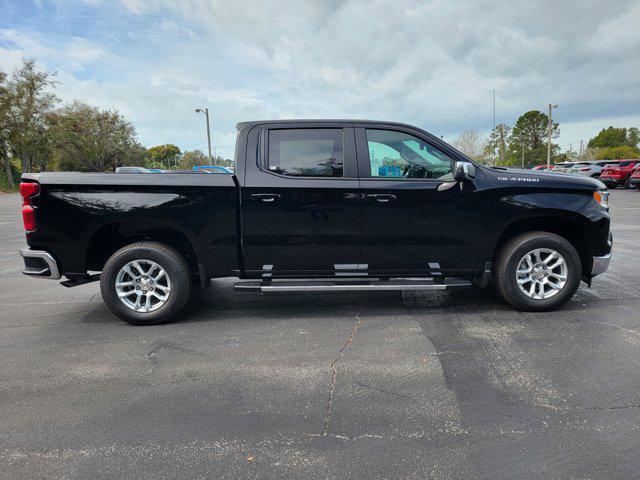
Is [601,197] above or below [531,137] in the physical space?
below

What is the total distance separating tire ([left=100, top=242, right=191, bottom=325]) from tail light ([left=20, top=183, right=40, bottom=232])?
0.81 m

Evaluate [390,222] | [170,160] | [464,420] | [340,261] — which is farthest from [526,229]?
[170,160]

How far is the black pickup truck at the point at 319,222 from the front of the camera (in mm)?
4199

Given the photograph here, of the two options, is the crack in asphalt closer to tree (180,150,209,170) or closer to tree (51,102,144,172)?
tree (51,102,144,172)

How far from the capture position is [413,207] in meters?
4.31

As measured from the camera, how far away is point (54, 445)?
8.05 ft

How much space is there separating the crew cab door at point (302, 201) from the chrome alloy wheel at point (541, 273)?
5.74 feet

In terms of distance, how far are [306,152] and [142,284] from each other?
2.12m

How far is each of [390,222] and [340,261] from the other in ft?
2.11

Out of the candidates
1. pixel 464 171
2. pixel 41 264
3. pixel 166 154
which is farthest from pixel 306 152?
pixel 166 154

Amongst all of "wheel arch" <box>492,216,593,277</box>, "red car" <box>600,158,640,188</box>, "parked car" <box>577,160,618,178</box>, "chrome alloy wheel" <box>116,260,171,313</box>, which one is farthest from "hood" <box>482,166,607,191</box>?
"parked car" <box>577,160,618,178</box>

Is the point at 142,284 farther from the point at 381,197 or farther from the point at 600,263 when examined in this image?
the point at 600,263

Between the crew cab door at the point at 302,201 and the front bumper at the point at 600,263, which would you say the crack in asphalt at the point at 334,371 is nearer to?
the crew cab door at the point at 302,201

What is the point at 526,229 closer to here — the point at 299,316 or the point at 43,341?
the point at 299,316
